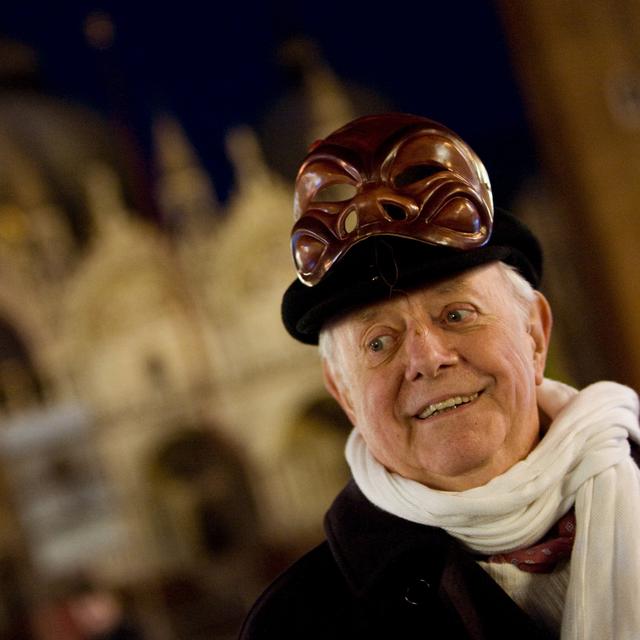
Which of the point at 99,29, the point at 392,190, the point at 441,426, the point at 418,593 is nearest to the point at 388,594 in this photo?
the point at 418,593

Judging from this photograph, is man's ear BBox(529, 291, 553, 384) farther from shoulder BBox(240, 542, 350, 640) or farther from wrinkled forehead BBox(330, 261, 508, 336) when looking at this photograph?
shoulder BBox(240, 542, 350, 640)

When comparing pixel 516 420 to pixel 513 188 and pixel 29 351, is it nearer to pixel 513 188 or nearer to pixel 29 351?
pixel 513 188

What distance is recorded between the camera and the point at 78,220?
11648mm

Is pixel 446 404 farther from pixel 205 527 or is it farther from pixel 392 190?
pixel 205 527

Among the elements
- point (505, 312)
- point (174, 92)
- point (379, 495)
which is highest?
point (174, 92)

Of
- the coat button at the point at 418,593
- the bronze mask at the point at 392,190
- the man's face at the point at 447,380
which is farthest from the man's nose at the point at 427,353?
the coat button at the point at 418,593

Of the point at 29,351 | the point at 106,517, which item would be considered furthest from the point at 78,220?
the point at 106,517

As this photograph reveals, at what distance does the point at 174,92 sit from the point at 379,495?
10536 mm

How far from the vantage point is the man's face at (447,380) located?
1053 mm

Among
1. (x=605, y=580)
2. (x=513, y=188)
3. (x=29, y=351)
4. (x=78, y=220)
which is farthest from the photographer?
(x=78, y=220)

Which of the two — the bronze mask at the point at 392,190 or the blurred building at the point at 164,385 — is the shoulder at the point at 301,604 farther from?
the blurred building at the point at 164,385

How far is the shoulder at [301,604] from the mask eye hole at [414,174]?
1.73 ft

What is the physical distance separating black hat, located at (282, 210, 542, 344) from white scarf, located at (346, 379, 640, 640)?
0.22 meters

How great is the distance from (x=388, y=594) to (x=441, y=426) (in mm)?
240
